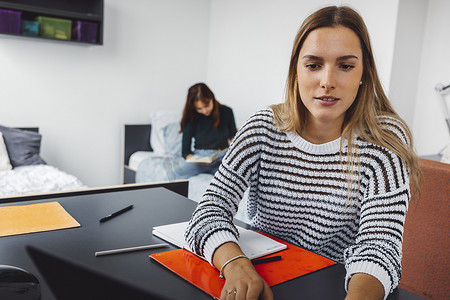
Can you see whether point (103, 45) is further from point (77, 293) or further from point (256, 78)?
point (77, 293)

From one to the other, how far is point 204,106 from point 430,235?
6.46 feet

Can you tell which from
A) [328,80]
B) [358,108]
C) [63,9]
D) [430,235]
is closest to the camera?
[328,80]

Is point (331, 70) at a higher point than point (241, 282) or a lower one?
higher

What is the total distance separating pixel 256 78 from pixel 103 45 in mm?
1375

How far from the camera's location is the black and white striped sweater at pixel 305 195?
35.3 inches

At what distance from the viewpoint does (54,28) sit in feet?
10.6

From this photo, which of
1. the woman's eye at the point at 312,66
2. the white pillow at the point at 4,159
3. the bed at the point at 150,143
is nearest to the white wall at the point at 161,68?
the bed at the point at 150,143

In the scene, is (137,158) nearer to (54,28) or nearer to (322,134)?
(54,28)

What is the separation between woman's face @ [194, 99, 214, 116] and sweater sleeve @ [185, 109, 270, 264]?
2.16m

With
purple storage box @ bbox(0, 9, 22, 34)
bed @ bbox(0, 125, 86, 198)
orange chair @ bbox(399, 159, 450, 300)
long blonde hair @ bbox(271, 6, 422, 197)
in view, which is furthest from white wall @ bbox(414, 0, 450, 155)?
purple storage box @ bbox(0, 9, 22, 34)

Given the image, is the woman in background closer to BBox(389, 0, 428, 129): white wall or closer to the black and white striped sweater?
BBox(389, 0, 428, 129): white wall

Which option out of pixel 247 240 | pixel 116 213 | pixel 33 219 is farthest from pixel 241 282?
pixel 33 219

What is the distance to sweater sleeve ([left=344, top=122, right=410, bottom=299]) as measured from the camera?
803 millimetres

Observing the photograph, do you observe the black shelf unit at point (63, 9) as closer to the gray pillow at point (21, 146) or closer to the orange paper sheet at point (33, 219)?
the gray pillow at point (21, 146)
